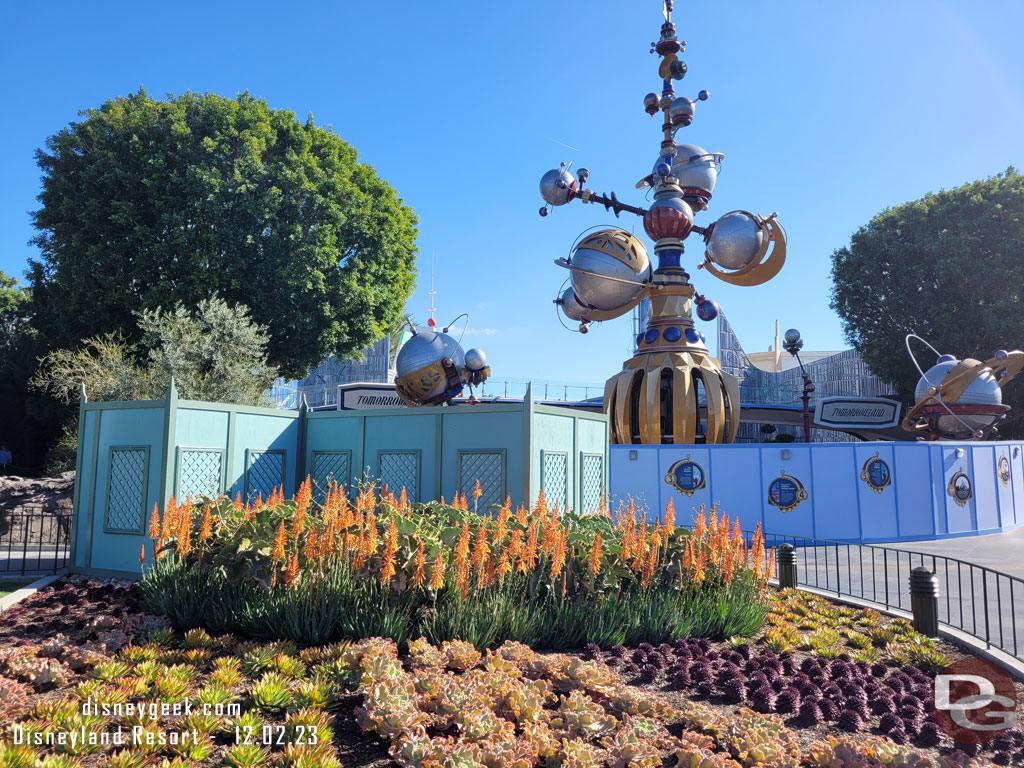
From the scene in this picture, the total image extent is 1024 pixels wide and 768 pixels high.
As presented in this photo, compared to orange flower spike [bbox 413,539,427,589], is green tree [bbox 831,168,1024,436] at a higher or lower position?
higher

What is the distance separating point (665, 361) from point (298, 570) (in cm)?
1433

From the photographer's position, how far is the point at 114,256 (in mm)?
22078

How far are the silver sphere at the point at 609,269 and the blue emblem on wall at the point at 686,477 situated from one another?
186 inches

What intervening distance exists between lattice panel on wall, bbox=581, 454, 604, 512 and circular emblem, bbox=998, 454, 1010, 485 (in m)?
14.3

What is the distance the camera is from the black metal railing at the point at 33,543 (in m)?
11.5

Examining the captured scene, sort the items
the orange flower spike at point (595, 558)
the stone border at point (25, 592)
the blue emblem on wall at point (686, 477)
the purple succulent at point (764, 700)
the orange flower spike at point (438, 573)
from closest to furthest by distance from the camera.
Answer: the purple succulent at point (764, 700), the orange flower spike at point (438, 573), the orange flower spike at point (595, 558), the stone border at point (25, 592), the blue emblem on wall at point (686, 477)

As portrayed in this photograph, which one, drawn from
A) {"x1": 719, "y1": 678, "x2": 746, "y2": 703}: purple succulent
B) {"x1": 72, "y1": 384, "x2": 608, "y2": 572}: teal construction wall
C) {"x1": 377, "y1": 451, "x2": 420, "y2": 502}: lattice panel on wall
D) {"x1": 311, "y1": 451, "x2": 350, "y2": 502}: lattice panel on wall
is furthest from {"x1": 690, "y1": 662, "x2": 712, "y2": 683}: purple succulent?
{"x1": 311, "y1": 451, "x2": 350, "y2": 502}: lattice panel on wall

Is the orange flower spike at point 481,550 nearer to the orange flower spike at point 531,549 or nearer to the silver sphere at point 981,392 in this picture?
the orange flower spike at point 531,549

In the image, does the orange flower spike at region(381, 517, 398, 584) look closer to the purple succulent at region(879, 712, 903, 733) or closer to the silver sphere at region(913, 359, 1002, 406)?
the purple succulent at region(879, 712, 903, 733)

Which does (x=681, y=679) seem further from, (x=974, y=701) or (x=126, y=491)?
(x=126, y=491)

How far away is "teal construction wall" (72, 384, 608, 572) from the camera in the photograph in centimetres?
1071

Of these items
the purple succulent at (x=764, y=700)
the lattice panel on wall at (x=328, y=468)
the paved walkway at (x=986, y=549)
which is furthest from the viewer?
the paved walkway at (x=986, y=549)

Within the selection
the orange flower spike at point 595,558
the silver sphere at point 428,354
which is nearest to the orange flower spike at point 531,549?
the orange flower spike at point 595,558

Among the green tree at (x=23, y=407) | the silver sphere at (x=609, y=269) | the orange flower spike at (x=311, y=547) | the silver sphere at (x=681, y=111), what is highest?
the silver sphere at (x=681, y=111)
